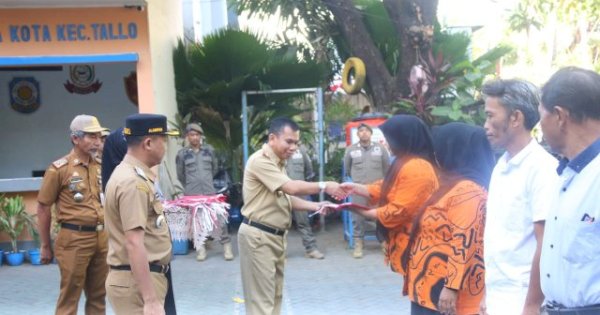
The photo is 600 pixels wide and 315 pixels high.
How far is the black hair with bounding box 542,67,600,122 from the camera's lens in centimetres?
251

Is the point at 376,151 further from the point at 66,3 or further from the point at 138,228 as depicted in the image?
the point at 138,228

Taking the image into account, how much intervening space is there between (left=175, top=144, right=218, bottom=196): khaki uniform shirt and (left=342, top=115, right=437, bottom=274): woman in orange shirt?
562cm

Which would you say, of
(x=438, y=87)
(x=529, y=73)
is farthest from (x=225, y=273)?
(x=529, y=73)

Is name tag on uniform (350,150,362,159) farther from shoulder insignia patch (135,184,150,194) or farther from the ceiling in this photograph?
shoulder insignia patch (135,184,150,194)

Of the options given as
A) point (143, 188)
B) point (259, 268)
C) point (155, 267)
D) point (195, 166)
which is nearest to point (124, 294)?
point (155, 267)

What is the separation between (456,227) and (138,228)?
171 centimetres

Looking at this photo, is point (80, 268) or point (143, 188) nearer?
point (143, 188)

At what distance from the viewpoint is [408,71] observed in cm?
1060

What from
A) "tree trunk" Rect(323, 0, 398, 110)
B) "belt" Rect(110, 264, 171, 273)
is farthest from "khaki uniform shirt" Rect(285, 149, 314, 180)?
"belt" Rect(110, 264, 171, 273)

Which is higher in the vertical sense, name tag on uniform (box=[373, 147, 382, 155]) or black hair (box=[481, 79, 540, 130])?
black hair (box=[481, 79, 540, 130])

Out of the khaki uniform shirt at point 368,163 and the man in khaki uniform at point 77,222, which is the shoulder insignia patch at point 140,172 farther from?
the khaki uniform shirt at point 368,163

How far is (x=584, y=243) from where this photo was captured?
245cm

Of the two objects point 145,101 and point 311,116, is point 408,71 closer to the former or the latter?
point 311,116

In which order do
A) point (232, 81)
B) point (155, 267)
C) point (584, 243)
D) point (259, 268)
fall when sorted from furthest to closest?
point (232, 81), point (259, 268), point (155, 267), point (584, 243)
